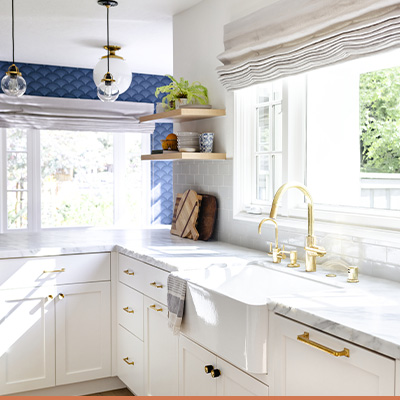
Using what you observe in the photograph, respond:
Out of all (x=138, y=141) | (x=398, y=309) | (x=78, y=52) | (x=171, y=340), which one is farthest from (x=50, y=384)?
(x=138, y=141)

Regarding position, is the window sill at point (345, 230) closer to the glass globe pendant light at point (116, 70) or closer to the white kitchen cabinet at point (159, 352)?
the white kitchen cabinet at point (159, 352)

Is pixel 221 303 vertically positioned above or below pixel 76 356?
above

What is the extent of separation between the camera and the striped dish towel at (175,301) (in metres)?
2.52

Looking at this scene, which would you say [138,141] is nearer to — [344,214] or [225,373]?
[344,214]

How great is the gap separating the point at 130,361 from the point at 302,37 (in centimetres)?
204

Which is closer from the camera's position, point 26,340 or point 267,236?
point 267,236

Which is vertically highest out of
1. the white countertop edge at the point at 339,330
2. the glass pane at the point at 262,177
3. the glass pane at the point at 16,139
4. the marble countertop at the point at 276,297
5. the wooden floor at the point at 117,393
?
the glass pane at the point at 16,139

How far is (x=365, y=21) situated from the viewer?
2324 mm

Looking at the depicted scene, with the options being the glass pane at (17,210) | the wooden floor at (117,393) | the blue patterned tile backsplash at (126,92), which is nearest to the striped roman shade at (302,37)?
the wooden floor at (117,393)

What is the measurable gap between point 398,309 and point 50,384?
2298 millimetres

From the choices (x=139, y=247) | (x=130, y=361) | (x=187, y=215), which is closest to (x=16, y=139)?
(x=187, y=215)

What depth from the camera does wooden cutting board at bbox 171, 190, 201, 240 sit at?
3.71 m

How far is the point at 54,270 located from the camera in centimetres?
334

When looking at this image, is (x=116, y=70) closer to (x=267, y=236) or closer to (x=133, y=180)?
(x=267, y=236)
